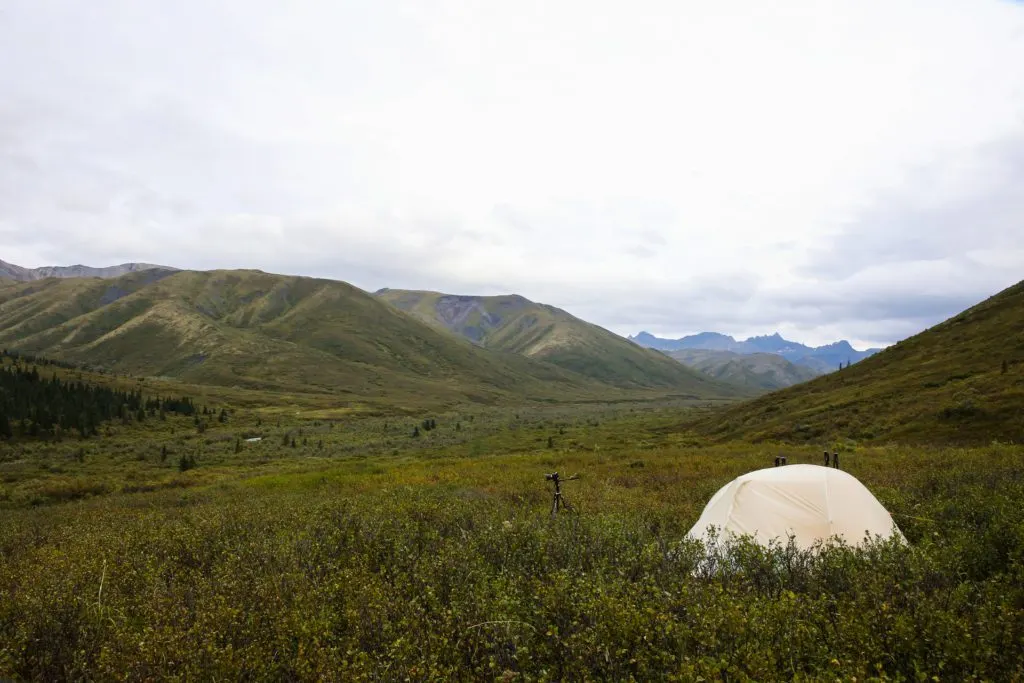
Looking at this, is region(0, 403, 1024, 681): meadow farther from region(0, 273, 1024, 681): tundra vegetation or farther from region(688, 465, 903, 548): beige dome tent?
region(688, 465, 903, 548): beige dome tent

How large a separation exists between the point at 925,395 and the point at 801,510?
122 feet

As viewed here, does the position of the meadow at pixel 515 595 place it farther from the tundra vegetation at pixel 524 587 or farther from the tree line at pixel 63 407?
the tree line at pixel 63 407

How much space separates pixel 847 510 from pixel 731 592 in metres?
5.97

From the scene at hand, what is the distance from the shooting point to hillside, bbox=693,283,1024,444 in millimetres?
31020

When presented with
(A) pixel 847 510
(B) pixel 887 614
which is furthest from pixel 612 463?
(B) pixel 887 614

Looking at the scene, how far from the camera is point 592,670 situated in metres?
6.24

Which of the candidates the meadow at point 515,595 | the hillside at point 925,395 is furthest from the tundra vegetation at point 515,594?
the hillside at point 925,395

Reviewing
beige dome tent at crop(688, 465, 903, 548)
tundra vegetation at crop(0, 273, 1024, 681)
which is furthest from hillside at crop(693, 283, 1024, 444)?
beige dome tent at crop(688, 465, 903, 548)

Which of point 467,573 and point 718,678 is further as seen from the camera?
point 467,573

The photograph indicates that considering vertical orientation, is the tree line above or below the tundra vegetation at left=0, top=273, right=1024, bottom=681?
below

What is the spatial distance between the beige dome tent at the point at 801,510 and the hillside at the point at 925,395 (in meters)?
22.6

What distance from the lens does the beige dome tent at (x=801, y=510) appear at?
11.6 meters

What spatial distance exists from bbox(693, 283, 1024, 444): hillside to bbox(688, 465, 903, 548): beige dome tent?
74.1ft

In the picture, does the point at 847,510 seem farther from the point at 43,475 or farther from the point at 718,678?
the point at 43,475
